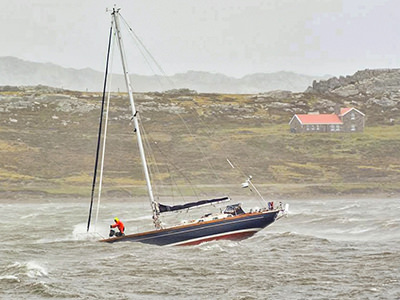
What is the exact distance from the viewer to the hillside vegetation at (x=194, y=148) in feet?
346

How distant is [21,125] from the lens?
473 feet

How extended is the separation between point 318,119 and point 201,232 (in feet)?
371

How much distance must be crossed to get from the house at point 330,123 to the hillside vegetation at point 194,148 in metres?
3.49

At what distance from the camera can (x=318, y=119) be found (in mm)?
152500

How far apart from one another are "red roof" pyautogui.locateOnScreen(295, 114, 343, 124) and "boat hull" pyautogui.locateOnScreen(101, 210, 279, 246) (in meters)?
105

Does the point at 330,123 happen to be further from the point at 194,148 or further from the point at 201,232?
the point at 201,232

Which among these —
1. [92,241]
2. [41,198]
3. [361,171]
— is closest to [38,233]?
[92,241]

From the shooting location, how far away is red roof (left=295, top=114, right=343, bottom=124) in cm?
14925

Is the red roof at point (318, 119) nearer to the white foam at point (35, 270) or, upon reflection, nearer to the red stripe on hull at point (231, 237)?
the red stripe on hull at point (231, 237)

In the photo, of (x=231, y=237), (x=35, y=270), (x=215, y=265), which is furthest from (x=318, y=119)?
(x=35, y=270)

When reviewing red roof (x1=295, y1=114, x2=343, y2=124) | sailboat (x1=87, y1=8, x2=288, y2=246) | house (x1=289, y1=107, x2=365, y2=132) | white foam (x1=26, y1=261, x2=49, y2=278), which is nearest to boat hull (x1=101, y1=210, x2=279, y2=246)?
sailboat (x1=87, y1=8, x2=288, y2=246)

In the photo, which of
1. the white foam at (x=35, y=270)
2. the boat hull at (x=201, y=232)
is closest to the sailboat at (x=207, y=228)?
the boat hull at (x=201, y=232)

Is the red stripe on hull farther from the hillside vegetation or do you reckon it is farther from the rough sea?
the hillside vegetation

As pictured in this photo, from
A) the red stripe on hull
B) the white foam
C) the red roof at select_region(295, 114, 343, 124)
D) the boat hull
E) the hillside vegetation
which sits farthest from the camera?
the red roof at select_region(295, 114, 343, 124)
